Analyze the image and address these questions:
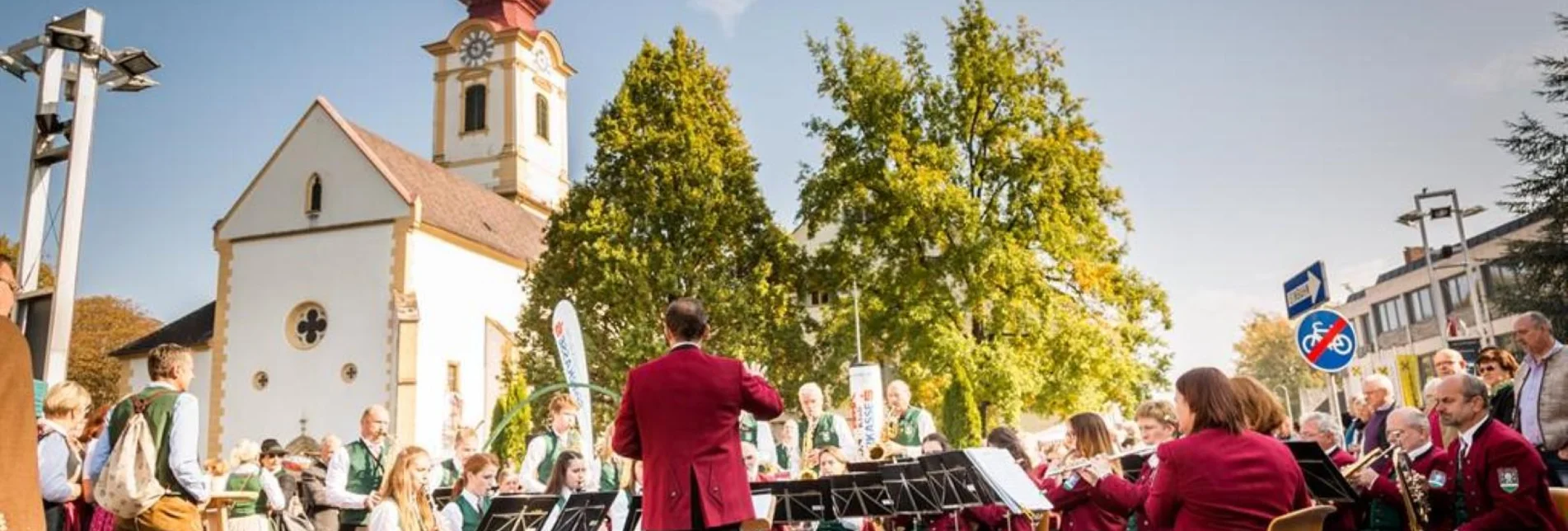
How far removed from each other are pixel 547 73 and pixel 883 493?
137 ft

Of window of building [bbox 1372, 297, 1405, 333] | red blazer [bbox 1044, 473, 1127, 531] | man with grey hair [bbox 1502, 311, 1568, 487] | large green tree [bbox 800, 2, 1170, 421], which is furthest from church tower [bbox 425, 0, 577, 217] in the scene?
window of building [bbox 1372, 297, 1405, 333]

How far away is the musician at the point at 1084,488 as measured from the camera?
21.2ft

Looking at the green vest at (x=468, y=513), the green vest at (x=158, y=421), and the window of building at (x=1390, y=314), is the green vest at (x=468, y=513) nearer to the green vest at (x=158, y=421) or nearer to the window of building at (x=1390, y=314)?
the green vest at (x=158, y=421)

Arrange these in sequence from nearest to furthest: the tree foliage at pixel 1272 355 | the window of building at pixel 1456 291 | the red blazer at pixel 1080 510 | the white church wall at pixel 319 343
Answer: the red blazer at pixel 1080 510 → the white church wall at pixel 319 343 → the window of building at pixel 1456 291 → the tree foliage at pixel 1272 355

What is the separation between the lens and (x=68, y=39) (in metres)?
9.85

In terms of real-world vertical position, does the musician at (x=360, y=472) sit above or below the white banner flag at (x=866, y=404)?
below

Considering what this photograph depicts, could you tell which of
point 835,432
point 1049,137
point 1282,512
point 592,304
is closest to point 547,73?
point 592,304

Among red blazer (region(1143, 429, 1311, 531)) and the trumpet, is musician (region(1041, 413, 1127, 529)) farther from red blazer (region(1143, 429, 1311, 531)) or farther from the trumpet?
red blazer (region(1143, 429, 1311, 531))

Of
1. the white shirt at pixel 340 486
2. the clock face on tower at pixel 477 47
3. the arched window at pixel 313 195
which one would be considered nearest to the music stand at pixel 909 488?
the white shirt at pixel 340 486

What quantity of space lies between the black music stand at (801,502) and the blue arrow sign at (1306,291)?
225 inches

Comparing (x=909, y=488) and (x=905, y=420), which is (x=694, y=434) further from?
(x=905, y=420)

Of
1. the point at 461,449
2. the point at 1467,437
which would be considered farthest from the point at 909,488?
the point at 461,449

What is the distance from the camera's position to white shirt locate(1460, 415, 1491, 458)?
5.17 meters

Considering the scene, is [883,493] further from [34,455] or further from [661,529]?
[34,455]
